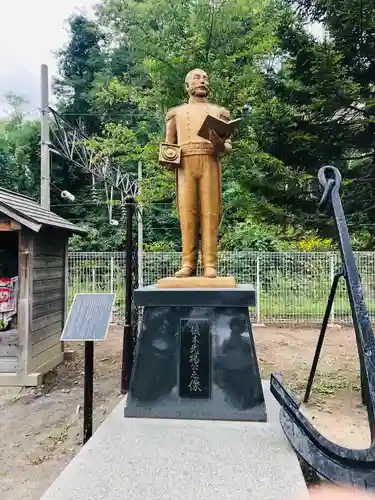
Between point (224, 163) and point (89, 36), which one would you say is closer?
point (224, 163)

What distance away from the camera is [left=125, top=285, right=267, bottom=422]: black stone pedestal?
131 inches

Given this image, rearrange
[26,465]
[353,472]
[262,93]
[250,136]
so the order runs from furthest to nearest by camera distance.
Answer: [250,136]
[262,93]
[26,465]
[353,472]

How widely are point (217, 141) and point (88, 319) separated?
6.42 feet

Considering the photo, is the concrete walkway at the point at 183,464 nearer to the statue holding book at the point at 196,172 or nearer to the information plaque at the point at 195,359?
the information plaque at the point at 195,359

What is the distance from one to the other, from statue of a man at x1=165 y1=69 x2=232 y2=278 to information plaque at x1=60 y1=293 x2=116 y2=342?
741 mm

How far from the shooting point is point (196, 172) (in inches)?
154

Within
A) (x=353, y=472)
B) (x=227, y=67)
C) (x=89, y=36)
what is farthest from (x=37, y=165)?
(x=353, y=472)

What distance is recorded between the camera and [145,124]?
13.5 m

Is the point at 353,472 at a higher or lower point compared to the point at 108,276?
lower

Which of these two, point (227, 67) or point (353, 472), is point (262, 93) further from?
point (353, 472)

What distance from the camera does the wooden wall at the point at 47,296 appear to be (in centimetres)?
645

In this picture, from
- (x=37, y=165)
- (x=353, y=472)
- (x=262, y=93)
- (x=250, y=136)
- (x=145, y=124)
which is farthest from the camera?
(x=37, y=165)

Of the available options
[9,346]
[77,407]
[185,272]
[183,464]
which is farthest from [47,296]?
[183,464]

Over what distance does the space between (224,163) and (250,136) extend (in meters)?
0.84
